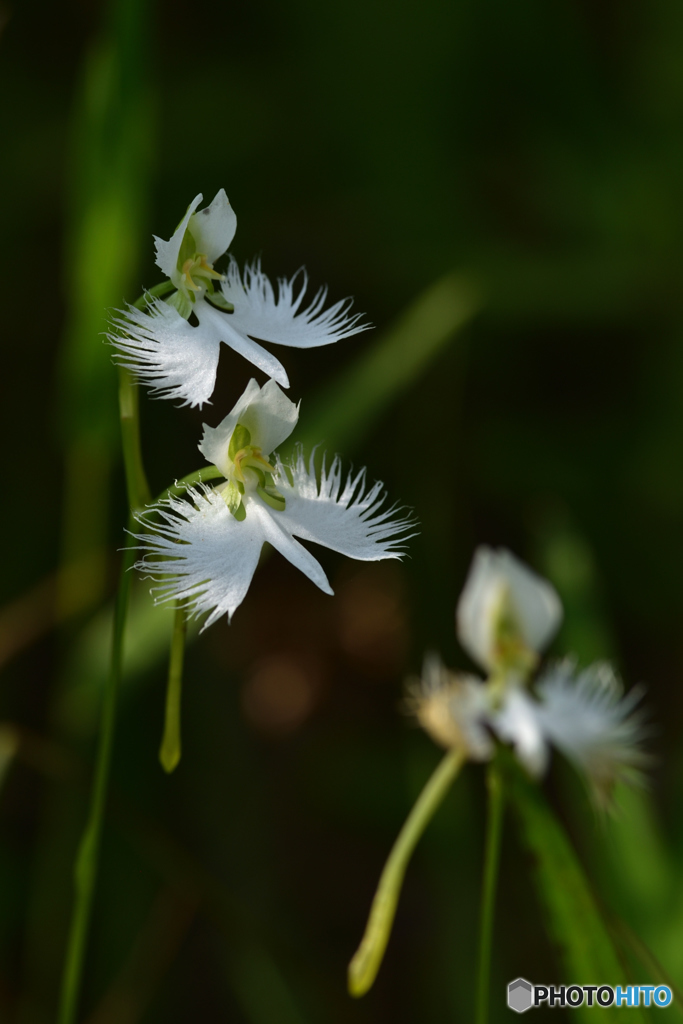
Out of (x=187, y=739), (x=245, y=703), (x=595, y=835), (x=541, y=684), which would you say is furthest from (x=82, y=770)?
(x=245, y=703)

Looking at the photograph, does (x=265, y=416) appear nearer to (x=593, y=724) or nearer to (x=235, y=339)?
(x=235, y=339)

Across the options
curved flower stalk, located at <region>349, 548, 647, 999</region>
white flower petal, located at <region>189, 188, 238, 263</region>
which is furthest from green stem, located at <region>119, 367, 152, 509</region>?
curved flower stalk, located at <region>349, 548, 647, 999</region>

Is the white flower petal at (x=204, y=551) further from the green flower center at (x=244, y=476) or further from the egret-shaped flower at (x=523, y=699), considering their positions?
the egret-shaped flower at (x=523, y=699)

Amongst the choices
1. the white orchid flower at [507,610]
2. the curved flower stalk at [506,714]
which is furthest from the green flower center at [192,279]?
the white orchid flower at [507,610]

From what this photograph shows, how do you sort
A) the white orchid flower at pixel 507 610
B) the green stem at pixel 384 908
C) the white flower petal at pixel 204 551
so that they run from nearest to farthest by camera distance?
the white flower petal at pixel 204 551 < the green stem at pixel 384 908 < the white orchid flower at pixel 507 610

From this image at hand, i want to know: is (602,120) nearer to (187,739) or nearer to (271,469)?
(187,739)

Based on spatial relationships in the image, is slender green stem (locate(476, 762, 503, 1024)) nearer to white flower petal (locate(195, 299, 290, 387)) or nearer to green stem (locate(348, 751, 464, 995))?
green stem (locate(348, 751, 464, 995))
